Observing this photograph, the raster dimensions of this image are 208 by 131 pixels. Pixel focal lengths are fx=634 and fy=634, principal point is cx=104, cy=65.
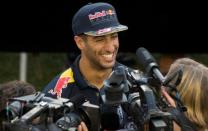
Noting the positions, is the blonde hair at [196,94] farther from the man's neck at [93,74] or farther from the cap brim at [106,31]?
the man's neck at [93,74]

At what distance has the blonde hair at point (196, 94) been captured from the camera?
326 centimetres

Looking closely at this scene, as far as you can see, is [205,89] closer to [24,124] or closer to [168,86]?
[168,86]

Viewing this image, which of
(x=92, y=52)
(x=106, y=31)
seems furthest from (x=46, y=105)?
(x=92, y=52)

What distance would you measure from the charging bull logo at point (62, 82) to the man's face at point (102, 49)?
0.66 feet

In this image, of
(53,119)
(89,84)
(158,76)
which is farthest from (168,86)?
(89,84)

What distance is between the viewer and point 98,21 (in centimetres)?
403

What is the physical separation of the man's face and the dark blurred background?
11.0ft

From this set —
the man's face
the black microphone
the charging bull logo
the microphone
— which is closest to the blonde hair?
the black microphone

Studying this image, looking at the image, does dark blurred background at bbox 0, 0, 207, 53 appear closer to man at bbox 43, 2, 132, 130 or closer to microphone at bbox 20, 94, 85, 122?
man at bbox 43, 2, 132, 130

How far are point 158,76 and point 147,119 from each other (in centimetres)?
32

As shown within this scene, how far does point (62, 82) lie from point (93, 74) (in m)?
0.21

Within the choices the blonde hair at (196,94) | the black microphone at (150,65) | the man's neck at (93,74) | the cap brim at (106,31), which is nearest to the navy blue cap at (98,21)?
the cap brim at (106,31)

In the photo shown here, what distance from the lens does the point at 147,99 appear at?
2.74m

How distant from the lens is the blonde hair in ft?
10.7
